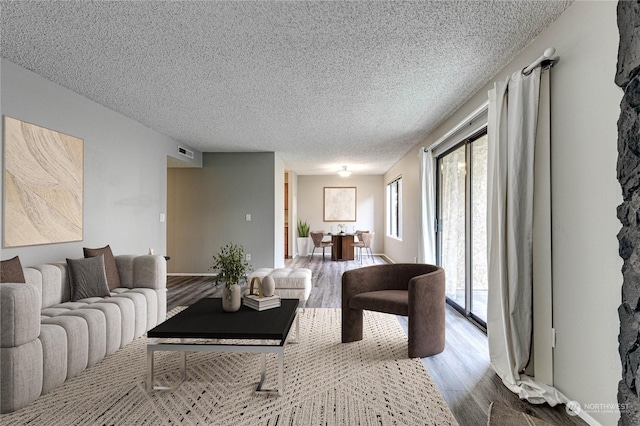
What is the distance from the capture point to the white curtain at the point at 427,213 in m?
4.92

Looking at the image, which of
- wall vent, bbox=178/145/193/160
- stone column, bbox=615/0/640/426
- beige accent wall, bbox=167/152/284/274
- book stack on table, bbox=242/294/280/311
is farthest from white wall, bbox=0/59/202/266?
stone column, bbox=615/0/640/426

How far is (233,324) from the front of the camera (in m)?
2.34

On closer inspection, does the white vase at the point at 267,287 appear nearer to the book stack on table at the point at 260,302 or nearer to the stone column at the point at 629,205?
the book stack on table at the point at 260,302

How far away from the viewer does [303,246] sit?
10.5m

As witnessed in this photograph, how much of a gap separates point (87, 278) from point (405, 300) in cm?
283

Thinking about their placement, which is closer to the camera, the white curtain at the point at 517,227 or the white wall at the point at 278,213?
the white curtain at the point at 517,227

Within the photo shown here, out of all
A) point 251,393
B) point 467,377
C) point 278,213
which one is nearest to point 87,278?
point 251,393

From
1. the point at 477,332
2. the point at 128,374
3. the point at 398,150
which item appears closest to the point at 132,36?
the point at 128,374

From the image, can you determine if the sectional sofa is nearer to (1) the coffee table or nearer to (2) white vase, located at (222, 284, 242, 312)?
(1) the coffee table

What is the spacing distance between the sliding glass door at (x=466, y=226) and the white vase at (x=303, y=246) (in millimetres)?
5986

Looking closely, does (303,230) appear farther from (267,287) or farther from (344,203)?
(267,287)

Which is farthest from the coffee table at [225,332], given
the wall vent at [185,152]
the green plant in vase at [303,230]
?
the green plant in vase at [303,230]

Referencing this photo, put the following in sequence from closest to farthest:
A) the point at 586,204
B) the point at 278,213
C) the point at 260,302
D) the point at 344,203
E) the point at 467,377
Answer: the point at 586,204
the point at 467,377
the point at 260,302
the point at 278,213
the point at 344,203

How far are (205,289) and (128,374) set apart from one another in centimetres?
298
